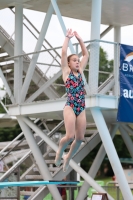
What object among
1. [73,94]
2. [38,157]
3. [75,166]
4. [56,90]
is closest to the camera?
[73,94]

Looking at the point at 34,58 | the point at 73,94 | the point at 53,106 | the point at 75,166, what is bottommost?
the point at 73,94

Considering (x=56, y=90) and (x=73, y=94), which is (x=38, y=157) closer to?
(x=56, y=90)

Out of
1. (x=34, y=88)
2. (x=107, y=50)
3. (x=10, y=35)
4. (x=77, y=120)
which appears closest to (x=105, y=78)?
(x=107, y=50)

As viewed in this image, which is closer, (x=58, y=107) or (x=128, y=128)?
(x=58, y=107)

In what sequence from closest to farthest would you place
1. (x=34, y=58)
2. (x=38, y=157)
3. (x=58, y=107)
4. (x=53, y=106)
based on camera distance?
(x=58, y=107) < (x=53, y=106) < (x=34, y=58) < (x=38, y=157)

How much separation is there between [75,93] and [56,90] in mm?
10942

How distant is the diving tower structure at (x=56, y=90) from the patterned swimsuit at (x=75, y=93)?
7530mm

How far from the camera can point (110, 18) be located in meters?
25.9

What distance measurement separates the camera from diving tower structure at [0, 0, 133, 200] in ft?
68.6

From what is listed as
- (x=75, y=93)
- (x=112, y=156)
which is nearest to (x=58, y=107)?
(x=112, y=156)

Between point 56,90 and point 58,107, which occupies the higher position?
point 56,90

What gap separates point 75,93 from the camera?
12.9 meters

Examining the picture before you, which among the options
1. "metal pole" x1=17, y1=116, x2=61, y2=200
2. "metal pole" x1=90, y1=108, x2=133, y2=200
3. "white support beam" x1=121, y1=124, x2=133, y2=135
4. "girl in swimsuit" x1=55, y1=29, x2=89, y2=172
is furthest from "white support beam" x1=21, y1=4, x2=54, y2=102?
"girl in swimsuit" x1=55, y1=29, x2=89, y2=172

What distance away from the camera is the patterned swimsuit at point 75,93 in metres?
12.8
